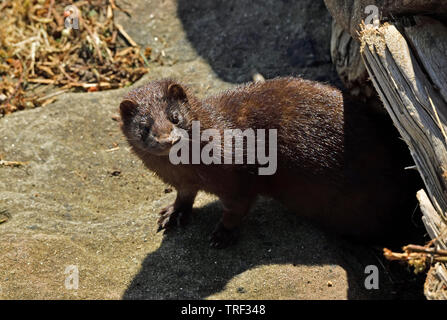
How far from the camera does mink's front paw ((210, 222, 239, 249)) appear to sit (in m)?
4.87

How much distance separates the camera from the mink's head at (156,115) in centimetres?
443

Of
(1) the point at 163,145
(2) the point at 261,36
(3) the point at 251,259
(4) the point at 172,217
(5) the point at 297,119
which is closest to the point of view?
(1) the point at 163,145

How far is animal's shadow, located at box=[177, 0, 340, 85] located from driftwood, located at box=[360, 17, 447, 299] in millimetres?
1973

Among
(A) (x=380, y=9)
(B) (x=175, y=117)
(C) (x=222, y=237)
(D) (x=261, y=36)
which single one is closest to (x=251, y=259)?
(C) (x=222, y=237)

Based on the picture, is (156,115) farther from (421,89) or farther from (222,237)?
(421,89)

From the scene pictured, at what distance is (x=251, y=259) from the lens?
475 centimetres

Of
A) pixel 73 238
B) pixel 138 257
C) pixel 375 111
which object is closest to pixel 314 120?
pixel 375 111

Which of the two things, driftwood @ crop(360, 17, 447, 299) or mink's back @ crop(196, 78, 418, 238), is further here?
mink's back @ crop(196, 78, 418, 238)

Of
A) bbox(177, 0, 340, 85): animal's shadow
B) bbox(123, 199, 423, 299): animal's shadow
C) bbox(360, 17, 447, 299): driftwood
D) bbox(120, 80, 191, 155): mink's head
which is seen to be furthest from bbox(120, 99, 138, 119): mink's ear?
bbox(177, 0, 340, 85): animal's shadow

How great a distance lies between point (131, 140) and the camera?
15.6ft

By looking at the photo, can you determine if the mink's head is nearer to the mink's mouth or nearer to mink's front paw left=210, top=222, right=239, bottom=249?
the mink's mouth

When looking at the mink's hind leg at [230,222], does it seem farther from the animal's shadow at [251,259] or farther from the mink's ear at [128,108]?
the mink's ear at [128,108]

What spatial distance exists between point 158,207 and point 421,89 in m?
2.67

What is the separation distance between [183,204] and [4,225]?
157 centimetres
